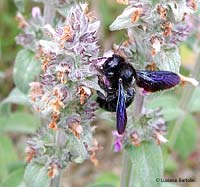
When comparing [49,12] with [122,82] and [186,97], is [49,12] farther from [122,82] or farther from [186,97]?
[186,97]

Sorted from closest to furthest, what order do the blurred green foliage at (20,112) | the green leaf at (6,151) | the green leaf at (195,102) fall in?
the blurred green foliage at (20,112) → the green leaf at (195,102) → the green leaf at (6,151)

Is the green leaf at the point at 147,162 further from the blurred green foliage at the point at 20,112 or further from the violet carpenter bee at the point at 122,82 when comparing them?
the violet carpenter bee at the point at 122,82

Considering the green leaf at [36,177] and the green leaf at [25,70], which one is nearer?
the green leaf at [36,177]

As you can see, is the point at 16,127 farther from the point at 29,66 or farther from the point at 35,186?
the point at 35,186

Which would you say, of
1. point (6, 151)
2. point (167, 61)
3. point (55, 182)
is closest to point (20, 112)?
point (6, 151)

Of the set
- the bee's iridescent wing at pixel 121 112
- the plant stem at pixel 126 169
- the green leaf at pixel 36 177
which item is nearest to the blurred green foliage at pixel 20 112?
the plant stem at pixel 126 169

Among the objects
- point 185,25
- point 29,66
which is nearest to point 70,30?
point 185,25
